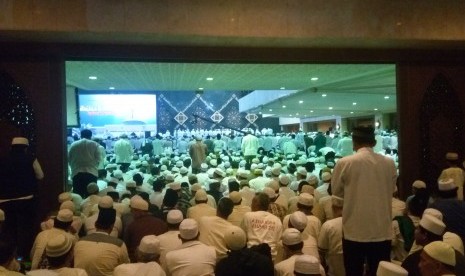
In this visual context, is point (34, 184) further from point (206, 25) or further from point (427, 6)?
point (427, 6)

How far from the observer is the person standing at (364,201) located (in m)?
3.55

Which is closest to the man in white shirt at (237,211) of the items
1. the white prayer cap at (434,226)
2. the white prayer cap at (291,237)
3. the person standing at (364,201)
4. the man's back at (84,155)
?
the white prayer cap at (291,237)

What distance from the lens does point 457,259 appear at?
10.3 ft

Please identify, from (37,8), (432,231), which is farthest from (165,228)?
(37,8)

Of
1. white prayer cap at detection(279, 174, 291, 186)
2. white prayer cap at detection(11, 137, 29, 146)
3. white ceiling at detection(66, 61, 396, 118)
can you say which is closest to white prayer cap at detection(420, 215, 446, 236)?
white prayer cap at detection(279, 174, 291, 186)

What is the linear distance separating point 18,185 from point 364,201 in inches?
177

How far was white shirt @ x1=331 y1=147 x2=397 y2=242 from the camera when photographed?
11.6ft

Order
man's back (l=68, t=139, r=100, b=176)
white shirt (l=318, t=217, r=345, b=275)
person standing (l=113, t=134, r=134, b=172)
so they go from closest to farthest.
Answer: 1. white shirt (l=318, t=217, r=345, b=275)
2. man's back (l=68, t=139, r=100, b=176)
3. person standing (l=113, t=134, r=134, b=172)

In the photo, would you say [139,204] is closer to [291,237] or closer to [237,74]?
[291,237]

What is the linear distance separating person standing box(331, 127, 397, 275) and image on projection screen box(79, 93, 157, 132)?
46.8 feet

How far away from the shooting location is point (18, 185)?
6062 mm

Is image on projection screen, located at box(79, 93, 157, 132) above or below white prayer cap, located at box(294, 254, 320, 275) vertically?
above

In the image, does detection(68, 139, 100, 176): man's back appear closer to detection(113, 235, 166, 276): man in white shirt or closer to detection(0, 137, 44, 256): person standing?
detection(0, 137, 44, 256): person standing

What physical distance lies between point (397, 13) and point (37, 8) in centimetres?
483
